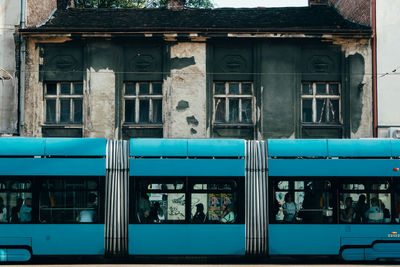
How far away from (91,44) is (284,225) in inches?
444

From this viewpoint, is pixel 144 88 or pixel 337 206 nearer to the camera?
pixel 337 206

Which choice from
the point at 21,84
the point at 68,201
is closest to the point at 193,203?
the point at 68,201

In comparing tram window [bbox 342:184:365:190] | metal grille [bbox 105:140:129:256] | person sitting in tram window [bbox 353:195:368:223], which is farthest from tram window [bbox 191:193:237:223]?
person sitting in tram window [bbox 353:195:368:223]

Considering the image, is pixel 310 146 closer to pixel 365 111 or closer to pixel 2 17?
pixel 365 111

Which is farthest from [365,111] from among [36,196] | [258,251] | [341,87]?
[36,196]

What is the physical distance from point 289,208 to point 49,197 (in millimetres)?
5524

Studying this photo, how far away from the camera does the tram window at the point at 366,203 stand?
515 inches

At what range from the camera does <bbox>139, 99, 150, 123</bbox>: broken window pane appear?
20.9 metres

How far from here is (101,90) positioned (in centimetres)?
2072

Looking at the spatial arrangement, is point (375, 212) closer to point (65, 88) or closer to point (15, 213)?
point (15, 213)

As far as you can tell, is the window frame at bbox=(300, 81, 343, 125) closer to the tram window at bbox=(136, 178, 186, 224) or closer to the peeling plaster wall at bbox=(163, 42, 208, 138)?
the peeling plaster wall at bbox=(163, 42, 208, 138)

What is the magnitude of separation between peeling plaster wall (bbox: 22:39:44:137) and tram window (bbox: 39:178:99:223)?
8082mm

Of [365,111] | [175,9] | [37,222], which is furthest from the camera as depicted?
[175,9]

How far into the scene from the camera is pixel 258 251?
1304 cm
